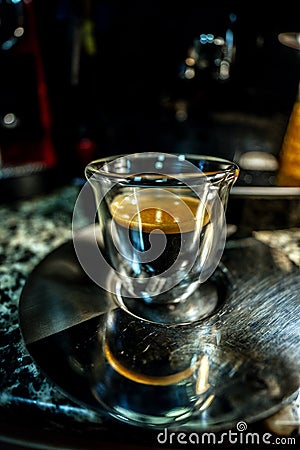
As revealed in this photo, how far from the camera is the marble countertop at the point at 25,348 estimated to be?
28 centimetres

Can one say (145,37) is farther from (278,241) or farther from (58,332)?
(58,332)

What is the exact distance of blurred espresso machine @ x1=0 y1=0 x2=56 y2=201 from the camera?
0.55 m

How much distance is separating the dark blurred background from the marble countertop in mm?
69

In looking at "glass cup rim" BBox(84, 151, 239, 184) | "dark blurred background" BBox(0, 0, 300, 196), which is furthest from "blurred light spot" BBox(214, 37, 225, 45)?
"glass cup rim" BBox(84, 151, 239, 184)

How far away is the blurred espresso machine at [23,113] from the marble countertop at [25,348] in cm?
5

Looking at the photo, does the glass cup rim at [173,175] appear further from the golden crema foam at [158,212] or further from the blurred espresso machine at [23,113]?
the blurred espresso machine at [23,113]

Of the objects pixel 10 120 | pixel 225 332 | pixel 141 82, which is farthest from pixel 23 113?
pixel 225 332

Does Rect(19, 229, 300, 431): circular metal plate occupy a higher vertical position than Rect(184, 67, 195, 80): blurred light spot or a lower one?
lower

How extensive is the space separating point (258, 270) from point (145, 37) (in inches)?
17.5

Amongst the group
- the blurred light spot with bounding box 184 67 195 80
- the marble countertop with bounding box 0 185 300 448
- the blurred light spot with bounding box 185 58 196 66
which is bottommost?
the marble countertop with bounding box 0 185 300 448

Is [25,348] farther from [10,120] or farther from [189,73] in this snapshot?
[189,73]

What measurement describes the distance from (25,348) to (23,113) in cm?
39

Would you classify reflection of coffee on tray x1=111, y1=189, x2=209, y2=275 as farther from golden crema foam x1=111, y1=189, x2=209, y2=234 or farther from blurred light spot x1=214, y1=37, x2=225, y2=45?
blurred light spot x1=214, y1=37, x2=225, y2=45

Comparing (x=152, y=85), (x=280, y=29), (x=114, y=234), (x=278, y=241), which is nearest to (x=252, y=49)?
(x=280, y=29)
